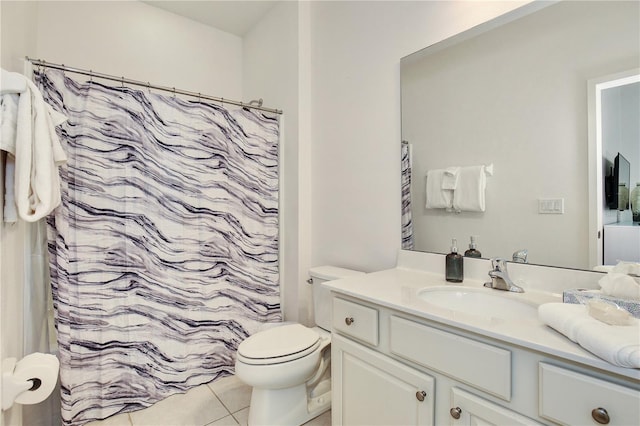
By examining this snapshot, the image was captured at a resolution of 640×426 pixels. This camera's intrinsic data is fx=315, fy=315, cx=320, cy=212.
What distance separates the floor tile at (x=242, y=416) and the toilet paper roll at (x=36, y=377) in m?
0.96

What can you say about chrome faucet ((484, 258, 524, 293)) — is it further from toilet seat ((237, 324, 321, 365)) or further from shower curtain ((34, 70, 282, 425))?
shower curtain ((34, 70, 282, 425))

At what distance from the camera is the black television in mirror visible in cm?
103

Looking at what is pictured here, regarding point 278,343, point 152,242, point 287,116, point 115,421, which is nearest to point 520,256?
point 278,343

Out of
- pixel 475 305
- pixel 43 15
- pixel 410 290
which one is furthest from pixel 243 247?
pixel 43 15

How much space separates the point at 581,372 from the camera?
0.71 m

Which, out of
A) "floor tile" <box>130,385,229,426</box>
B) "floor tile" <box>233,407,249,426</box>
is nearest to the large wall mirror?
"floor tile" <box>233,407,249,426</box>

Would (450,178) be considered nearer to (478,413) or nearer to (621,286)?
(621,286)

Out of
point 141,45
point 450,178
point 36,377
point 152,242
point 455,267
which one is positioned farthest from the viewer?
point 141,45

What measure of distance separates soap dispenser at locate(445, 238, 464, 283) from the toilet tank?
1.87ft

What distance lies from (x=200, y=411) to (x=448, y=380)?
1.43 metres

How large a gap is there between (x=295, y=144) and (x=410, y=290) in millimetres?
1396

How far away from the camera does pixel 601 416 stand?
67cm

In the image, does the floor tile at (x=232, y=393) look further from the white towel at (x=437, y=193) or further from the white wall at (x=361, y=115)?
the white towel at (x=437, y=193)

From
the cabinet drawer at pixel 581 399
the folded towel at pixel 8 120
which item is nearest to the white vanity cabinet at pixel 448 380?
the cabinet drawer at pixel 581 399
